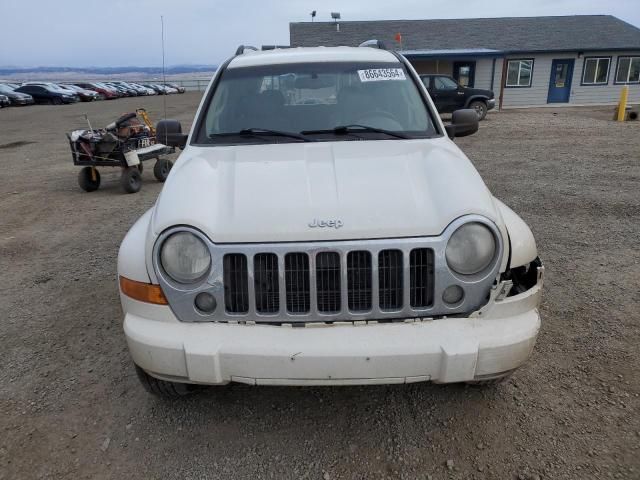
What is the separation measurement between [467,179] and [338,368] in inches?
47.5

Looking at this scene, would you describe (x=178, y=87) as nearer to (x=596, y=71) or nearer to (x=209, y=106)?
(x=596, y=71)

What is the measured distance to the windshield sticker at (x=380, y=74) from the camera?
12.0ft

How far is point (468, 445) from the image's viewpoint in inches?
99.3

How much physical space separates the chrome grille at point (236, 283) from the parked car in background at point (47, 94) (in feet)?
133

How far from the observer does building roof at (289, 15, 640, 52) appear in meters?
25.6

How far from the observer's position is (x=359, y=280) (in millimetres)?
2279

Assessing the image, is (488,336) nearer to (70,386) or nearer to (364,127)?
(364,127)

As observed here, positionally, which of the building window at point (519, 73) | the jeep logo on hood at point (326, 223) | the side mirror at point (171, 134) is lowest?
the jeep logo on hood at point (326, 223)

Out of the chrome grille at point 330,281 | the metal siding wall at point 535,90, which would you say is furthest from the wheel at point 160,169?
the metal siding wall at point 535,90

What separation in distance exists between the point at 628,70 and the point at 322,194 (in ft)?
99.0

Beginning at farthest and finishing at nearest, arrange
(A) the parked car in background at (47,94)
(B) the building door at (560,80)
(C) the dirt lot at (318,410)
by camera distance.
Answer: (A) the parked car in background at (47,94) → (B) the building door at (560,80) → (C) the dirt lot at (318,410)

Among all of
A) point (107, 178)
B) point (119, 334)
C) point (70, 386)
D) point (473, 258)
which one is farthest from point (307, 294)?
point (107, 178)

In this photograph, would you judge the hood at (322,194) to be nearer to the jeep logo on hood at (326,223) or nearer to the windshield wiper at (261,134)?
the jeep logo on hood at (326,223)

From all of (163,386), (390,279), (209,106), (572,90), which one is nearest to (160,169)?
(209,106)
